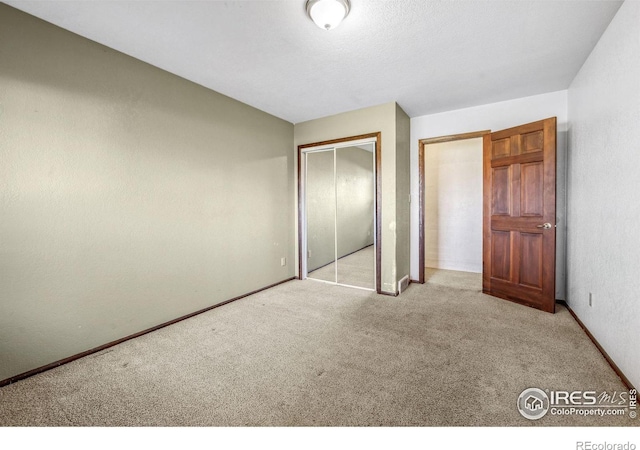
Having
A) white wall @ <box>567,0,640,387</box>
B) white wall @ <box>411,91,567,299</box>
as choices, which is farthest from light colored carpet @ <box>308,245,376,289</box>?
white wall @ <box>567,0,640,387</box>

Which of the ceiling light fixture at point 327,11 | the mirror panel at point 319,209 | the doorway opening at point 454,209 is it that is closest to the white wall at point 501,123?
the doorway opening at point 454,209

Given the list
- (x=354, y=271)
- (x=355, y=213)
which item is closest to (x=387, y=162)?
(x=355, y=213)

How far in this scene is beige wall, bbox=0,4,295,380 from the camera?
1794mm

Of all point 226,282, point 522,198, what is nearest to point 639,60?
point 522,198

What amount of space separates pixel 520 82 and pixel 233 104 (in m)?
3.22

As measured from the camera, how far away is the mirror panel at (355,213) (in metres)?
4.10

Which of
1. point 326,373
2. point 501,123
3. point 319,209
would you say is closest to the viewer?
point 326,373

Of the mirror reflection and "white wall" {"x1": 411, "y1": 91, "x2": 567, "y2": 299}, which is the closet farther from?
"white wall" {"x1": 411, "y1": 91, "x2": 567, "y2": 299}

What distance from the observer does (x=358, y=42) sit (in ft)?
6.98

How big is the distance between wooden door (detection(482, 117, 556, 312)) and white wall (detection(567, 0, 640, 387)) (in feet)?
0.74

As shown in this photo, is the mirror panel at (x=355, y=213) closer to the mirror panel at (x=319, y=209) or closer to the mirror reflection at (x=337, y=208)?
the mirror reflection at (x=337, y=208)

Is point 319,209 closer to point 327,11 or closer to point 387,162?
point 387,162

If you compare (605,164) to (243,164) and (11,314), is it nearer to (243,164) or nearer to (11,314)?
(243,164)

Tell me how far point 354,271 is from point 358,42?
3.23 metres
